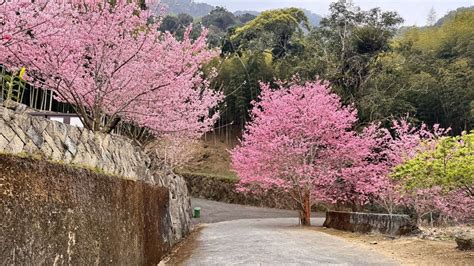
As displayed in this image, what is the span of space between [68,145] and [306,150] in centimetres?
1229

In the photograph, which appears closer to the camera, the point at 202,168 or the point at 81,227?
the point at 81,227

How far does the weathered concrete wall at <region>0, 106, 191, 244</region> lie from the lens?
4.34 metres

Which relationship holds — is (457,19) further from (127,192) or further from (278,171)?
(127,192)

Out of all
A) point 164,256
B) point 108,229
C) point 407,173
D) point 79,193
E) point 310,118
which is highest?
point 310,118

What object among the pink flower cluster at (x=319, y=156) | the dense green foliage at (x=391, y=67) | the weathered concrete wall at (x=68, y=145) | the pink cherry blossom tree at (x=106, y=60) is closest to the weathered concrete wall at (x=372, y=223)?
the pink flower cluster at (x=319, y=156)

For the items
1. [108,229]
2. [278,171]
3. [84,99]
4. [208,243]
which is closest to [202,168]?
[278,171]

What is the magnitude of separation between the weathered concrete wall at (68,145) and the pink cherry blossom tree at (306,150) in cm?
808

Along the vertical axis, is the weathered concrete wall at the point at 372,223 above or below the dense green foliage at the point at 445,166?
below

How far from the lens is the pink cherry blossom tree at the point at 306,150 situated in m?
16.9

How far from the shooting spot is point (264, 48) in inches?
1767

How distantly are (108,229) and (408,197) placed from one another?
43.4 ft

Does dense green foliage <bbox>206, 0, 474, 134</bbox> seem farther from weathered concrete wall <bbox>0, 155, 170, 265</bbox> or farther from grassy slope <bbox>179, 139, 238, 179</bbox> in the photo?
weathered concrete wall <bbox>0, 155, 170, 265</bbox>

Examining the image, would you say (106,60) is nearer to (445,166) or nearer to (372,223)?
(445,166)

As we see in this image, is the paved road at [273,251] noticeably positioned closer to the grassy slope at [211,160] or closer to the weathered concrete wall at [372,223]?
the weathered concrete wall at [372,223]
